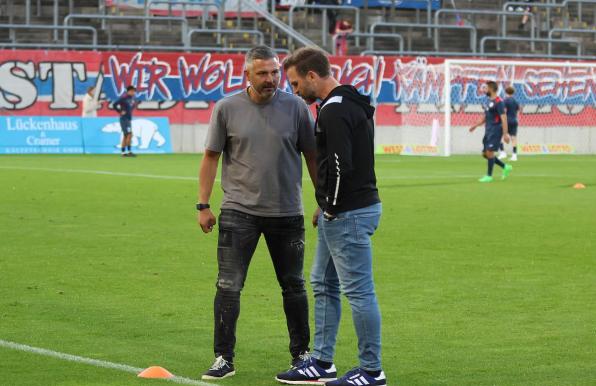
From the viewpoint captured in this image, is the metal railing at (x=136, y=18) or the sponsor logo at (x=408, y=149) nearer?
the sponsor logo at (x=408, y=149)

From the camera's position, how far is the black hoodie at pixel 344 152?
720 centimetres

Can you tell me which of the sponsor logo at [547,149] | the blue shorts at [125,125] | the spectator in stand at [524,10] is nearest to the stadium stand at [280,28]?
the spectator in stand at [524,10]

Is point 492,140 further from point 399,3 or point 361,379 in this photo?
point 399,3

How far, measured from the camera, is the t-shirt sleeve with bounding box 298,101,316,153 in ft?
26.7

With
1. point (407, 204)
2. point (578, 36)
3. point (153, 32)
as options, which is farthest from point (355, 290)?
point (578, 36)

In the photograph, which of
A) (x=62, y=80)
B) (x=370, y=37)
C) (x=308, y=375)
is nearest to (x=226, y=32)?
(x=370, y=37)

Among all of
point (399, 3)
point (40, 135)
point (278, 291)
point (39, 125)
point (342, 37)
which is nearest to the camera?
point (278, 291)

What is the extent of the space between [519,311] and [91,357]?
145 inches

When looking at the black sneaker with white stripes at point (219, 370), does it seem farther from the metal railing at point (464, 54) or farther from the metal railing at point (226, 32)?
the metal railing at point (464, 54)

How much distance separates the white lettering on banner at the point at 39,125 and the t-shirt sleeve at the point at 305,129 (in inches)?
1301

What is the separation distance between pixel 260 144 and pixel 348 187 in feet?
A: 2.94

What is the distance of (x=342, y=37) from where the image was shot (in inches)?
1818

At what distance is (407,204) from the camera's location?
2166 centimetres

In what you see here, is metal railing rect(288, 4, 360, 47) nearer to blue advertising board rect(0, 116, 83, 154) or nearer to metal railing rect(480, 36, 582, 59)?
metal railing rect(480, 36, 582, 59)
